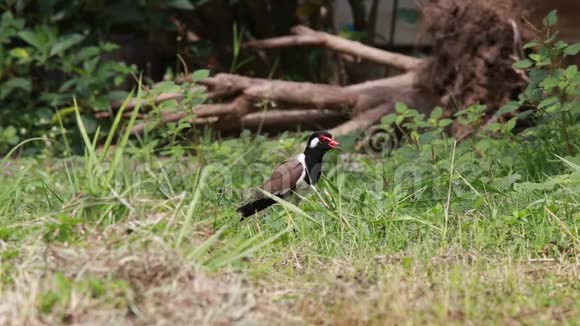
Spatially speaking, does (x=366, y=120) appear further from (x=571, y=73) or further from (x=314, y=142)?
(x=571, y=73)

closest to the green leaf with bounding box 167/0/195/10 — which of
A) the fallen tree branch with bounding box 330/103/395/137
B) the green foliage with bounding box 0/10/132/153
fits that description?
the green foliage with bounding box 0/10/132/153

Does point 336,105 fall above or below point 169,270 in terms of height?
below

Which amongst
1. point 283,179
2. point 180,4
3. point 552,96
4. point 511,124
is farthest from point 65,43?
point 552,96

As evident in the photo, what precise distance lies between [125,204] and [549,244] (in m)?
1.57

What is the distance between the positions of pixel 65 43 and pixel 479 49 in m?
2.80

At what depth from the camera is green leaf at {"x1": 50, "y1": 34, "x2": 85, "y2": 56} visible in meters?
6.46

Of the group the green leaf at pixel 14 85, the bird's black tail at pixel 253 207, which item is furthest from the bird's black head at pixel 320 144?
the green leaf at pixel 14 85

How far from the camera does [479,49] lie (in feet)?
19.2

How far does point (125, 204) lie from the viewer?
291cm

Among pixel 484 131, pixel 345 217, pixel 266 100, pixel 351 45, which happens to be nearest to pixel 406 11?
pixel 351 45

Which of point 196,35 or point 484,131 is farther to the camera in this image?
point 196,35

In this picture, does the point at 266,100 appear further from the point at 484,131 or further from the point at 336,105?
the point at 484,131

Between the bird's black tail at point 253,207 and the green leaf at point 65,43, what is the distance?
2937mm

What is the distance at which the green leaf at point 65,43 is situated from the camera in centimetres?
646
